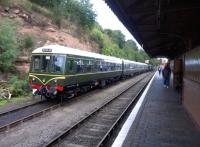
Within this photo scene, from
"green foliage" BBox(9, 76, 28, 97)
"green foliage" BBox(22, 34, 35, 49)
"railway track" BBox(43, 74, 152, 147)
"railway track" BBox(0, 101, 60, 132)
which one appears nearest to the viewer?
"railway track" BBox(43, 74, 152, 147)

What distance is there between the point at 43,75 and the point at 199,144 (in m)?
9.19

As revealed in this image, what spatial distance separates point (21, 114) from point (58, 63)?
3707 mm

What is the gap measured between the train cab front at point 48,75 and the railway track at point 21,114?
0.72 meters

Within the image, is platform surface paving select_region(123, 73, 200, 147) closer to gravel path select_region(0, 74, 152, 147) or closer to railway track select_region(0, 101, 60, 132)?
gravel path select_region(0, 74, 152, 147)

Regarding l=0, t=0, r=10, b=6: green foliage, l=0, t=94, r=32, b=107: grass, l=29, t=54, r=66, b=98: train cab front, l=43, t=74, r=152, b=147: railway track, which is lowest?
l=43, t=74, r=152, b=147: railway track

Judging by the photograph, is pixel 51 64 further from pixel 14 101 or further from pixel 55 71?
pixel 14 101

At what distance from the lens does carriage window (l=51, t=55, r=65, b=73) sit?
48.0ft

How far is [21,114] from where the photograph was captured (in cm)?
1192

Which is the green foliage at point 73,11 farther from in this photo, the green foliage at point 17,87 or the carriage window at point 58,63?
the carriage window at point 58,63

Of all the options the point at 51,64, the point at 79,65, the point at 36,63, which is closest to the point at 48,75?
the point at 51,64

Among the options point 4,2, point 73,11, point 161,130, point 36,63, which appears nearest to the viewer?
point 161,130

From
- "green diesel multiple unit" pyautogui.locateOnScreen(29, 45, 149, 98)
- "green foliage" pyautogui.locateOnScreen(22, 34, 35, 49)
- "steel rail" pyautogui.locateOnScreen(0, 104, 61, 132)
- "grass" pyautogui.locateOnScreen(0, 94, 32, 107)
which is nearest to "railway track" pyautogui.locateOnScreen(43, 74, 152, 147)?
"steel rail" pyautogui.locateOnScreen(0, 104, 61, 132)

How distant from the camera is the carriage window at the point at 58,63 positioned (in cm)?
1462

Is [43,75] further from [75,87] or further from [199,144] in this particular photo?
[199,144]
